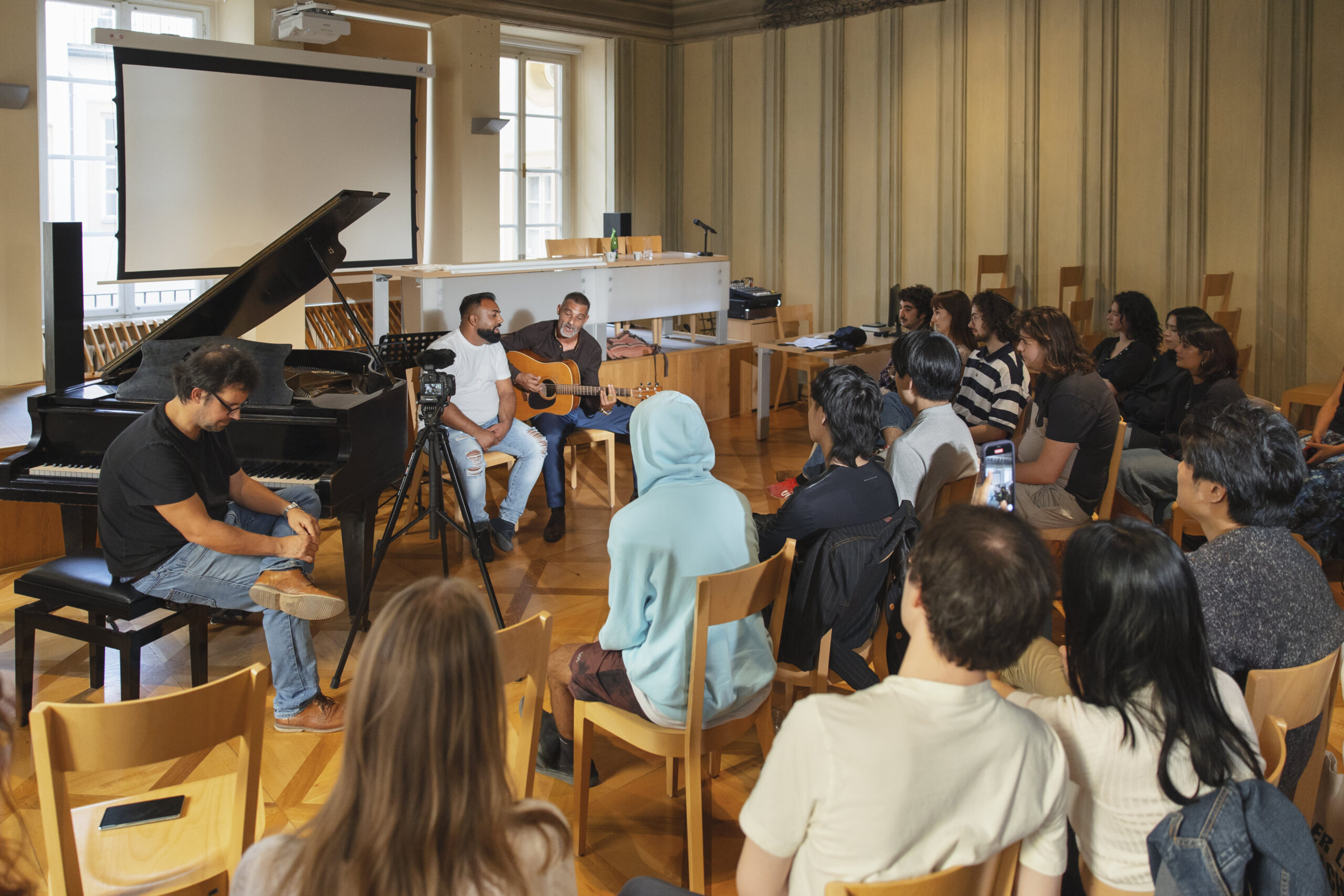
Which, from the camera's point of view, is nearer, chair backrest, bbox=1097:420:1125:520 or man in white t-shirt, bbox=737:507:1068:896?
man in white t-shirt, bbox=737:507:1068:896

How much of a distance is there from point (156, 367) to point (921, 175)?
6.00m

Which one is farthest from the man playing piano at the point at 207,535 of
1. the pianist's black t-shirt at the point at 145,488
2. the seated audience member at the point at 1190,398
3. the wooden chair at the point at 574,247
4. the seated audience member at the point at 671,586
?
the wooden chair at the point at 574,247

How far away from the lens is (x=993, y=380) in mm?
4371

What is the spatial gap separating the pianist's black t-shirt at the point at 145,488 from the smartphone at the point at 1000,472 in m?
2.13

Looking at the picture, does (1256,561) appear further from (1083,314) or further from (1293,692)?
(1083,314)

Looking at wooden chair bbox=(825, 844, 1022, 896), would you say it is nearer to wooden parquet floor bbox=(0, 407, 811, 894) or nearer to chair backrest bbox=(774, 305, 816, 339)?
wooden parquet floor bbox=(0, 407, 811, 894)

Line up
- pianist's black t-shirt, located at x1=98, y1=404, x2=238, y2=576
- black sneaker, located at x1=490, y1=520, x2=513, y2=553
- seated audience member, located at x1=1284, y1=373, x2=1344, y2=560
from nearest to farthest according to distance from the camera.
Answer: pianist's black t-shirt, located at x1=98, y1=404, x2=238, y2=576
seated audience member, located at x1=1284, y1=373, x2=1344, y2=560
black sneaker, located at x1=490, y1=520, x2=513, y2=553

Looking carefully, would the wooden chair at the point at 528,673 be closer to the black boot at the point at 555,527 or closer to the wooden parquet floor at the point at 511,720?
the wooden parquet floor at the point at 511,720

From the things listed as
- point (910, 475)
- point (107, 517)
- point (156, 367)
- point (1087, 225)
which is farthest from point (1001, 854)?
point (1087, 225)

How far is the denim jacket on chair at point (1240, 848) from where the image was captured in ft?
4.37

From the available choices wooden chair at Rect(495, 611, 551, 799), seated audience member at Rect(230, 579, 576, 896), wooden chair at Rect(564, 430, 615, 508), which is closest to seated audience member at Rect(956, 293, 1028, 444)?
wooden chair at Rect(564, 430, 615, 508)

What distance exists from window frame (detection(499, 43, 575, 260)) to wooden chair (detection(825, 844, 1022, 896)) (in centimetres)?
823

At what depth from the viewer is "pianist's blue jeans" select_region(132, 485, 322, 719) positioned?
2998 mm

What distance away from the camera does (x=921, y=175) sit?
316 inches
